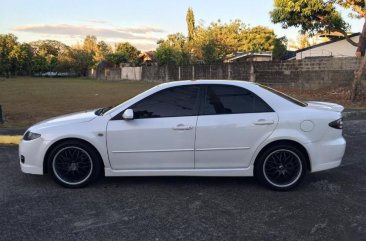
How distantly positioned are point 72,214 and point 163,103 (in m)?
1.83

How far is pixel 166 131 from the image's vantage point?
5199 mm

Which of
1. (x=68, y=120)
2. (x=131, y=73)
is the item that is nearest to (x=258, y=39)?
(x=131, y=73)

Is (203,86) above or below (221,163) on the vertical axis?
above

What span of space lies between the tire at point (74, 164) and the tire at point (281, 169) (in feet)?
7.05

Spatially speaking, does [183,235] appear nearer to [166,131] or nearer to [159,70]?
[166,131]

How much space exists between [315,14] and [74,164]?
743 inches

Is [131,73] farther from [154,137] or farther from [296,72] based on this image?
[154,137]

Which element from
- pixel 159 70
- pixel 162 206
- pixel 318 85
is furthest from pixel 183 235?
pixel 159 70

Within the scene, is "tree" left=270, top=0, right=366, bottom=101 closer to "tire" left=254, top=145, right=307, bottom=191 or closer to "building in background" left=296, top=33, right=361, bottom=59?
"building in background" left=296, top=33, right=361, bottom=59

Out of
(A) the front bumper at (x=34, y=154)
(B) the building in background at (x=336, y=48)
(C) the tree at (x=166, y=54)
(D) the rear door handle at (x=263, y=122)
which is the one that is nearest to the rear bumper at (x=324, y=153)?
(D) the rear door handle at (x=263, y=122)

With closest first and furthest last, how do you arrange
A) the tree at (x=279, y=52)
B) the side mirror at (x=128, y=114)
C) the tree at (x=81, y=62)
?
1. the side mirror at (x=128, y=114)
2. the tree at (x=279, y=52)
3. the tree at (x=81, y=62)

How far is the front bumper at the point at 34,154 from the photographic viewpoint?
17.4 ft

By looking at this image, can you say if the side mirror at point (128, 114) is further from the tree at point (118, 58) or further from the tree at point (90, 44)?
the tree at point (90, 44)

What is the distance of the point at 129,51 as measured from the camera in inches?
3179
